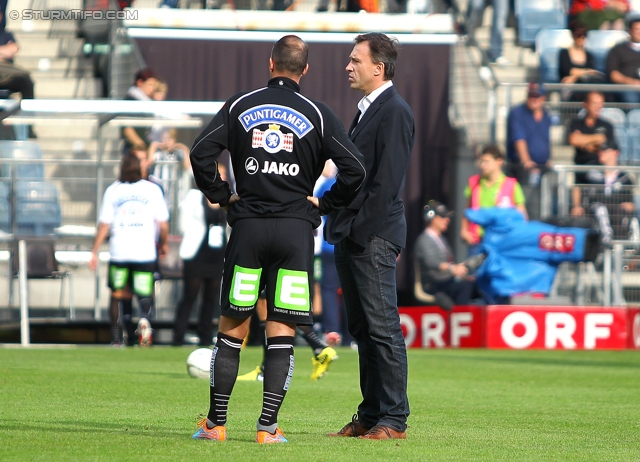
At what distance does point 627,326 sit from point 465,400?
670 cm

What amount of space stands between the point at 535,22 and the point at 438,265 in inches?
284

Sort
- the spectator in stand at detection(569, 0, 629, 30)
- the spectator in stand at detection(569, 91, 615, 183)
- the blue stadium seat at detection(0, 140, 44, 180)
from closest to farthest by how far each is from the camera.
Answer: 1. the blue stadium seat at detection(0, 140, 44, 180)
2. the spectator in stand at detection(569, 91, 615, 183)
3. the spectator in stand at detection(569, 0, 629, 30)

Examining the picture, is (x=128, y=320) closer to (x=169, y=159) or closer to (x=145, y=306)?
(x=145, y=306)

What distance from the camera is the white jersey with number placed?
1373 centimetres

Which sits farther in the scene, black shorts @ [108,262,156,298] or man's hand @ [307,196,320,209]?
black shorts @ [108,262,156,298]

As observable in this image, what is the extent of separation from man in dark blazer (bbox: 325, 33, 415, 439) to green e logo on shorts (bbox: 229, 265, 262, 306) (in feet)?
1.93

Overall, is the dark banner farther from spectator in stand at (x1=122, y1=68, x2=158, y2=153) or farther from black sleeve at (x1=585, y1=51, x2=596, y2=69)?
black sleeve at (x1=585, y1=51, x2=596, y2=69)

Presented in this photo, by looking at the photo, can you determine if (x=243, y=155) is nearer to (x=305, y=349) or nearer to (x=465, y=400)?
(x=465, y=400)

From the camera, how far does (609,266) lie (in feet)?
51.7

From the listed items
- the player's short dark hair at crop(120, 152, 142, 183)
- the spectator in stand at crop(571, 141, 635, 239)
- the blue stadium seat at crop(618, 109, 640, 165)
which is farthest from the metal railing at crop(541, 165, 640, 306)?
the player's short dark hair at crop(120, 152, 142, 183)

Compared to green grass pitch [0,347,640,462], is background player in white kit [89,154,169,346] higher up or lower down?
higher up

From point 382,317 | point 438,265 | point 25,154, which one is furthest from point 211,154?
point 25,154

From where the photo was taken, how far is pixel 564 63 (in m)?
18.7

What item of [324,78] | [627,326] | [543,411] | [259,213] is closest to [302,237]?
[259,213]
